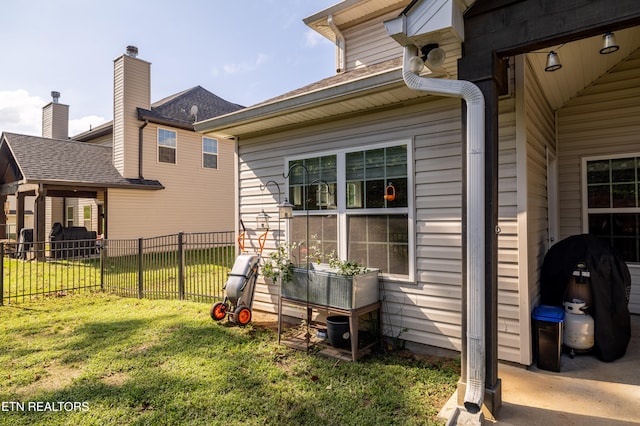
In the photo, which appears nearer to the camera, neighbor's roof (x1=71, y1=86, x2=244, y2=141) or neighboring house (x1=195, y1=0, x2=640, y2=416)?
neighboring house (x1=195, y1=0, x2=640, y2=416)

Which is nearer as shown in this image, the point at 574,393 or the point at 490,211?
the point at 490,211

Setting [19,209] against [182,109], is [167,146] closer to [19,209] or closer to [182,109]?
[182,109]

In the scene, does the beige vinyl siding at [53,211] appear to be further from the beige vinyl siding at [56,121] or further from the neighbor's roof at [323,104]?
the neighbor's roof at [323,104]

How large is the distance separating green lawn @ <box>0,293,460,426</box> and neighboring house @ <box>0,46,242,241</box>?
7.50 metres

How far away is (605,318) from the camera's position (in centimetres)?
333

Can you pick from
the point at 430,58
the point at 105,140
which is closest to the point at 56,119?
the point at 105,140

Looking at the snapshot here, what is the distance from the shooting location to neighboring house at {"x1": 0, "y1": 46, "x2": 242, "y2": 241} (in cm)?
1098

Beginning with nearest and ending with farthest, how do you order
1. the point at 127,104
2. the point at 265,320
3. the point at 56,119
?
the point at 265,320 < the point at 127,104 < the point at 56,119

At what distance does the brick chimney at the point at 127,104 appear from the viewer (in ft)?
39.2

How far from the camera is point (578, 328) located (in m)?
3.36

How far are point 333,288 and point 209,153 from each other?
12245 mm

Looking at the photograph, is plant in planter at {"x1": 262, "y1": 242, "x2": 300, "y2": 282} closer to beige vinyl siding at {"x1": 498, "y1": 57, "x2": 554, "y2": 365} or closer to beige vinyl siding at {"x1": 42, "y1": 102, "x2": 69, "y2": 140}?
beige vinyl siding at {"x1": 498, "y1": 57, "x2": 554, "y2": 365}

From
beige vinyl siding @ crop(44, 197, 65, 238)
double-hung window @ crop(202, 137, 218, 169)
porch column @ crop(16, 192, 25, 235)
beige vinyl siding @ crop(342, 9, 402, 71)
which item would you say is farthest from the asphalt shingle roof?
beige vinyl siding @ crop(342, 9, 402, 71)

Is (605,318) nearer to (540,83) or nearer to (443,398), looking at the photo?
(443,398)
